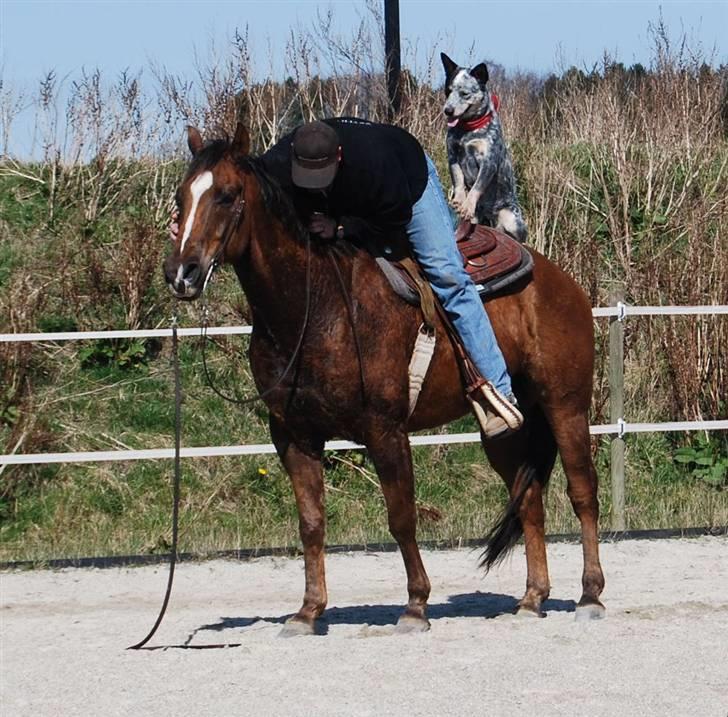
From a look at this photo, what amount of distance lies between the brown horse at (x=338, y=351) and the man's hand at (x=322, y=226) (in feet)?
0.22

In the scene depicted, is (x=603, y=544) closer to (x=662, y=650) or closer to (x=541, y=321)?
(x=541, y=321)

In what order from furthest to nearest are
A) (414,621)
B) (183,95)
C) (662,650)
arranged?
(183,95)
(414,621)
(662,650)

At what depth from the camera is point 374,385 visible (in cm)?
625

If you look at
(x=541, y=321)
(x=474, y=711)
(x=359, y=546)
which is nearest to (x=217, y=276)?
(x=359, y=546)

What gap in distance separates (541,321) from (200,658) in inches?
95.0

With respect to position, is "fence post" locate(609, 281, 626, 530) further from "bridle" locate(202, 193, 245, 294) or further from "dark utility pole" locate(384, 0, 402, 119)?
"dark utility pole" locate(384, 0, 402, 119)

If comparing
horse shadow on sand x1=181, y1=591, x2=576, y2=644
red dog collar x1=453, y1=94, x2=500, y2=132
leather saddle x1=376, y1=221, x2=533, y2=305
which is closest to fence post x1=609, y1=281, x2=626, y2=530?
horse shadow on sand x1=181, y1=591, x2=576, y2=644

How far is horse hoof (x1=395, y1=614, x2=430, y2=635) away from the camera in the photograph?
6.42m

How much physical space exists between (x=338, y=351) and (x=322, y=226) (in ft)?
1.87

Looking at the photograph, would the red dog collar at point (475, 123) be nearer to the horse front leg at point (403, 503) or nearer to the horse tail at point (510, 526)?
the horse tail at point (510, 526)

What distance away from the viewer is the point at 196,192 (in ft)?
18.7

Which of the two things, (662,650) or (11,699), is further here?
(662,650)

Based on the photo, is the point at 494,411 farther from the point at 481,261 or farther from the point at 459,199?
the point at 459,199

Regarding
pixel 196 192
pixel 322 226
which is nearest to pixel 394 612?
pixel 322 226
